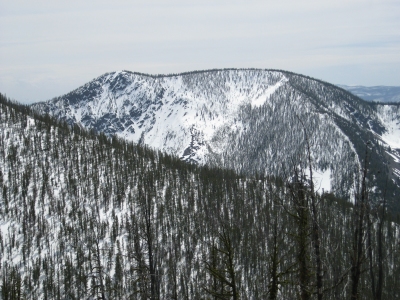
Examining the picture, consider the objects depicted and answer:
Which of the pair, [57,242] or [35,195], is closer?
[57,242]

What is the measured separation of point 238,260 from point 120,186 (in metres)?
49.7

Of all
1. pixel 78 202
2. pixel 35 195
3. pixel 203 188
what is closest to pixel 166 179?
pixel 203 188

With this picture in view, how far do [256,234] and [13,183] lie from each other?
287 feet

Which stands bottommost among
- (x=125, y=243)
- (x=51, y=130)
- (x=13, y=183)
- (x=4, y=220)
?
(x=125, y=243)

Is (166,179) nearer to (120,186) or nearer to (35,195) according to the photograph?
(120,186)

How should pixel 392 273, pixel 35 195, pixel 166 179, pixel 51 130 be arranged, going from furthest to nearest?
pixel 51 130, pixel 166 179, pixel 392 273, pixel 35 195

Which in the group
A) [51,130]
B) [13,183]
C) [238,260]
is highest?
[51,130]

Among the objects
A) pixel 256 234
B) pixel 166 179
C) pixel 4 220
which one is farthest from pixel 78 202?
pixel 256 234

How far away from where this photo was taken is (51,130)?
15750cm

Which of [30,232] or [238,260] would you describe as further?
[238,260]

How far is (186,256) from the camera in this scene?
4341 inches

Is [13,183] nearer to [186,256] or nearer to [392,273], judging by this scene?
[186,256]

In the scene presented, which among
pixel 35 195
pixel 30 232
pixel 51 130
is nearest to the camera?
pixel 30 232

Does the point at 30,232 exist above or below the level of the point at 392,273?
above
